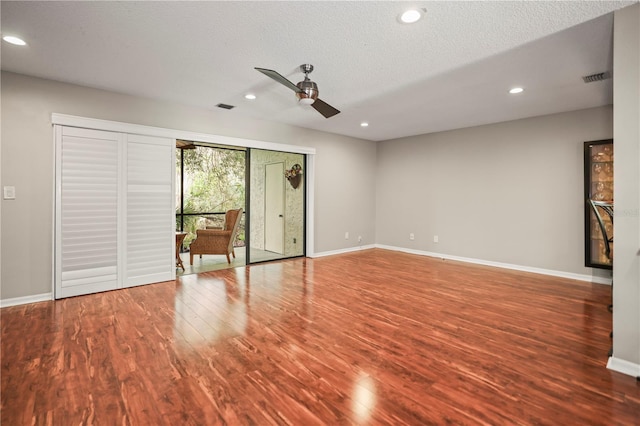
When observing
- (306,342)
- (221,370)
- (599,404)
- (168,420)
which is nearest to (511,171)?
(599,404)

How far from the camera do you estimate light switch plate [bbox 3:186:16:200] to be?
3.34 m

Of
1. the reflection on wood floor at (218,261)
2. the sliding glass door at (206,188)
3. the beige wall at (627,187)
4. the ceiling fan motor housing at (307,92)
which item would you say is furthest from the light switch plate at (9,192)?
the beige wall at (627,187)

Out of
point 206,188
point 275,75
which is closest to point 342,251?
point 206,188

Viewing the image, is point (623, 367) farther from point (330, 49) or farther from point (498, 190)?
point (498, 190)

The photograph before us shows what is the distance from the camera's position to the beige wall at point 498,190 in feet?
15.2

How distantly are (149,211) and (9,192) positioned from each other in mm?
1356

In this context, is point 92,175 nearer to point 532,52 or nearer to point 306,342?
point 306,342

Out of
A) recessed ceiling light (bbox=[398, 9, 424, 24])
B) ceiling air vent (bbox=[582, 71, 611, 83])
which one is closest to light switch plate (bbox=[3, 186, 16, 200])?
recessed ceiling light (bbox=[398, 9, 424, 24])

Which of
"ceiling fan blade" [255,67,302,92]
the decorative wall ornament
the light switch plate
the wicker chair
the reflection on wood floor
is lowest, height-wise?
Answer: the reflection on wood floor

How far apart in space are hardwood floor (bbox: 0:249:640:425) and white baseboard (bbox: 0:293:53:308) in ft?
0.67

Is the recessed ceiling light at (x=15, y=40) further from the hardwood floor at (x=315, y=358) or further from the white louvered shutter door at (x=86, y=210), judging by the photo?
the hardwood floor at (x=315, y=358)

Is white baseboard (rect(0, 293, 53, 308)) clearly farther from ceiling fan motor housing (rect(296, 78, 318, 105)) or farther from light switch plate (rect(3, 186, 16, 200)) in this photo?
ceiling fan motor housing (rect(296, 78, 318, 105))

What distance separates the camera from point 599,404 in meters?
1.77

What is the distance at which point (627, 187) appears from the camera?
2.11 metres
